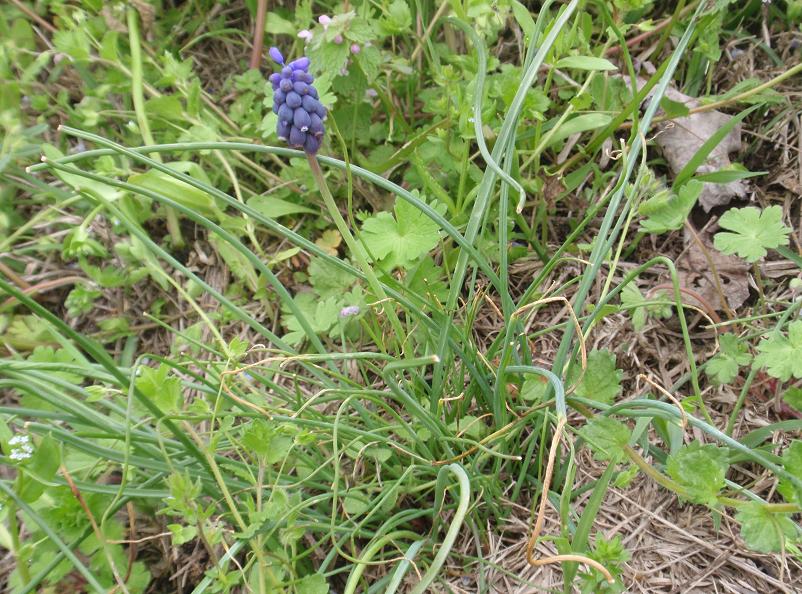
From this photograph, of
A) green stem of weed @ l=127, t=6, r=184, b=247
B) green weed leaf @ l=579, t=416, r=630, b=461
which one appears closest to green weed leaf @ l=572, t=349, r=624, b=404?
green weed leaf @ l=579, t=416, r=630, b=461

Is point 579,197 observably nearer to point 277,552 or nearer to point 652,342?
point 652,342

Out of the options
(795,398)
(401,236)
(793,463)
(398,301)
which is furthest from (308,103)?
(795,398)

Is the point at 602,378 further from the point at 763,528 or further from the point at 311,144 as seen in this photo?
the point at 311,144

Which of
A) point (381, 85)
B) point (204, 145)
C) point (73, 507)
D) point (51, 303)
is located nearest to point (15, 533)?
point (73, 507)

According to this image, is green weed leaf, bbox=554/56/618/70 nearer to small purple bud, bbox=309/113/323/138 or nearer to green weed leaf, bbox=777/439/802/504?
small purple bud, bbox=309/113/323/138

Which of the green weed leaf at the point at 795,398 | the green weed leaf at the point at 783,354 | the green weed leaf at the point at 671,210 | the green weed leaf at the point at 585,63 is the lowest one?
the green weed leaf at the point at 795,398

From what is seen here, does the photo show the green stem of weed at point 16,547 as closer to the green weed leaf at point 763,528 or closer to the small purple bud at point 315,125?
the small purple bud at point 315,125

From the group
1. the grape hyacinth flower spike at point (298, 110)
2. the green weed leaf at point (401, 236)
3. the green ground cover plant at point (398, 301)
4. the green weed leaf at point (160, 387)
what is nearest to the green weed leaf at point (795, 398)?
the green ground cover plant at point (398, 301)
